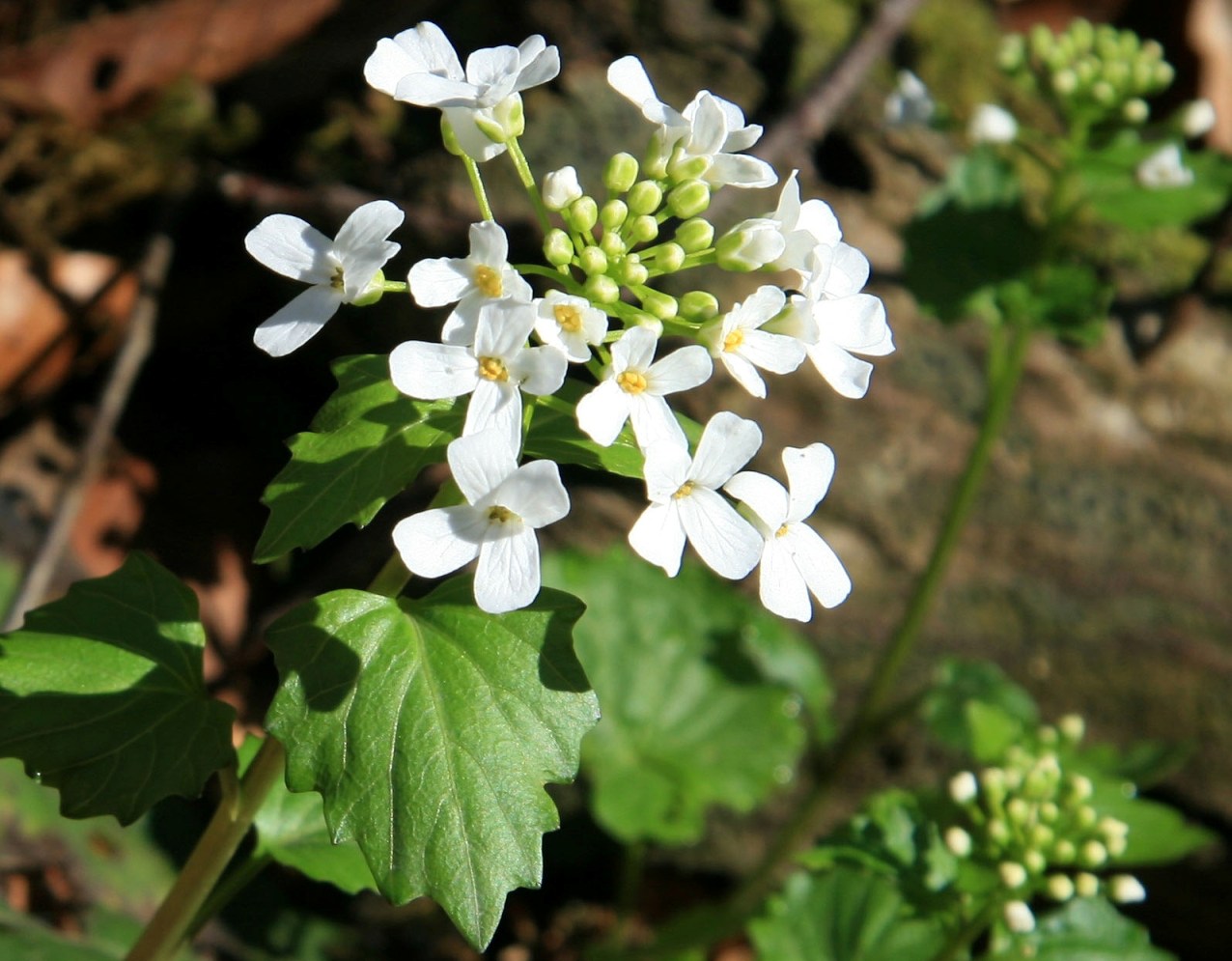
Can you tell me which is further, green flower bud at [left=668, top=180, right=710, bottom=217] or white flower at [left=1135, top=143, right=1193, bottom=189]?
white flower at [left=1135, top=143, right=1193, bottom=189]

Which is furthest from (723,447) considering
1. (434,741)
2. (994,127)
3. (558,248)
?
(994,127)

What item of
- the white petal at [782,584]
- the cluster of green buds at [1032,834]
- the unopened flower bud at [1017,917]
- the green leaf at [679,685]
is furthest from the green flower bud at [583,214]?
the green leaf at [679,685]

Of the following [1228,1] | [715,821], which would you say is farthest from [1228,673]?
[1228,1]

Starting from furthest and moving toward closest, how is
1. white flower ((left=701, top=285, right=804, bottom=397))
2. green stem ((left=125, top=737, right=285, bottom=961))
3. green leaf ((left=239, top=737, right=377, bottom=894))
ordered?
green leaf ((left=239, top=737, right=377, bottom=894)) → green stem ((left=125, top=737, right=285, bottom=961)) → white flower ((left=701, top=285, right=804, bottom=397))

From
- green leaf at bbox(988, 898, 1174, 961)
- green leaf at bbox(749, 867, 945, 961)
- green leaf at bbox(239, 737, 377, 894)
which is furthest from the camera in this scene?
green leaf at bbox(749, 867, 945, 961)

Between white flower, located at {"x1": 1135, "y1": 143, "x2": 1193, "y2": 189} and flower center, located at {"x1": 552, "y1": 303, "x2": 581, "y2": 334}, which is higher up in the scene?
flower center, located at {"x1": 552, "y1": 303, "x2": 581, "y2": 334}

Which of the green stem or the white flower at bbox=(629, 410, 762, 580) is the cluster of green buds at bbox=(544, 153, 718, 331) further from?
the green stem

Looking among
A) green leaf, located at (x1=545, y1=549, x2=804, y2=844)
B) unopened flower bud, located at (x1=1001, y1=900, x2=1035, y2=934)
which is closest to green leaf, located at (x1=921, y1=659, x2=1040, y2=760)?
green leaf, located at (x1=545, y1=549, x2=804, y2=844)
